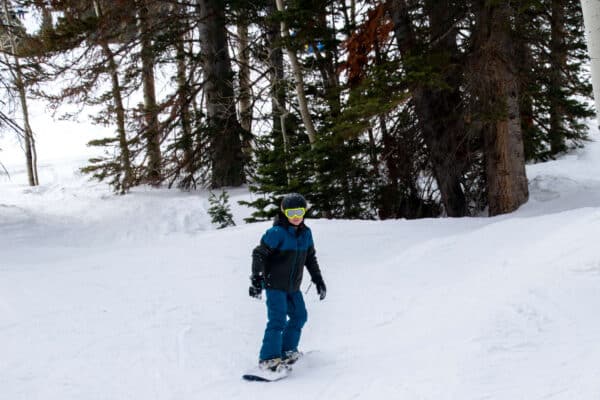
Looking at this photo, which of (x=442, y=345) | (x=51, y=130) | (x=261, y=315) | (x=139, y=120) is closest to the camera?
(x=442, y=345)

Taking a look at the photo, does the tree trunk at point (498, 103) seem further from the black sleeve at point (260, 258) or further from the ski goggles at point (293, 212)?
the black sleeve at point (260, 258)

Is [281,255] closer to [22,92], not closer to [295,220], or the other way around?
[295,220]

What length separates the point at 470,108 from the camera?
9.43 meters

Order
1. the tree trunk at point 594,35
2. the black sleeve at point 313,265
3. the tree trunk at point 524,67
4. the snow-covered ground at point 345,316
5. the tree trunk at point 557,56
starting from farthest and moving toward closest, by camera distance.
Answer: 1. the tree trunk at point 557,56
2. the tree trunk at point 524,67
3. the black sleeve at point 313,265
4. the tree trunk at point 594,35
5. the snow-covered ground at point 345,316

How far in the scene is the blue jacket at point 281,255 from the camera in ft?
15.8

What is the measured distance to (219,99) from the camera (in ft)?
53.8

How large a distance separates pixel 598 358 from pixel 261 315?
386 cm

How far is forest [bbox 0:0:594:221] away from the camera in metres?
9.34

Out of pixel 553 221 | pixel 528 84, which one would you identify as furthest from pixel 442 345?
pixel 528 84

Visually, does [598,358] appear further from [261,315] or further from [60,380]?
[60,380]

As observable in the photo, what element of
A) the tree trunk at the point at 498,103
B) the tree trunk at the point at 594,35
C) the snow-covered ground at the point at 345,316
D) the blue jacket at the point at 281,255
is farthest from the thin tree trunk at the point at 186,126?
the tree trunk at the point at 594,35

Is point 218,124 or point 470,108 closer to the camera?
point 470,108

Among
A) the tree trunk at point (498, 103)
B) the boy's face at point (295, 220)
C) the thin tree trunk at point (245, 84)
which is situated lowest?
the boy's face at point (295, 220)

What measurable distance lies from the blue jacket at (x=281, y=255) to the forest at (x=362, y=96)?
4227 mm
